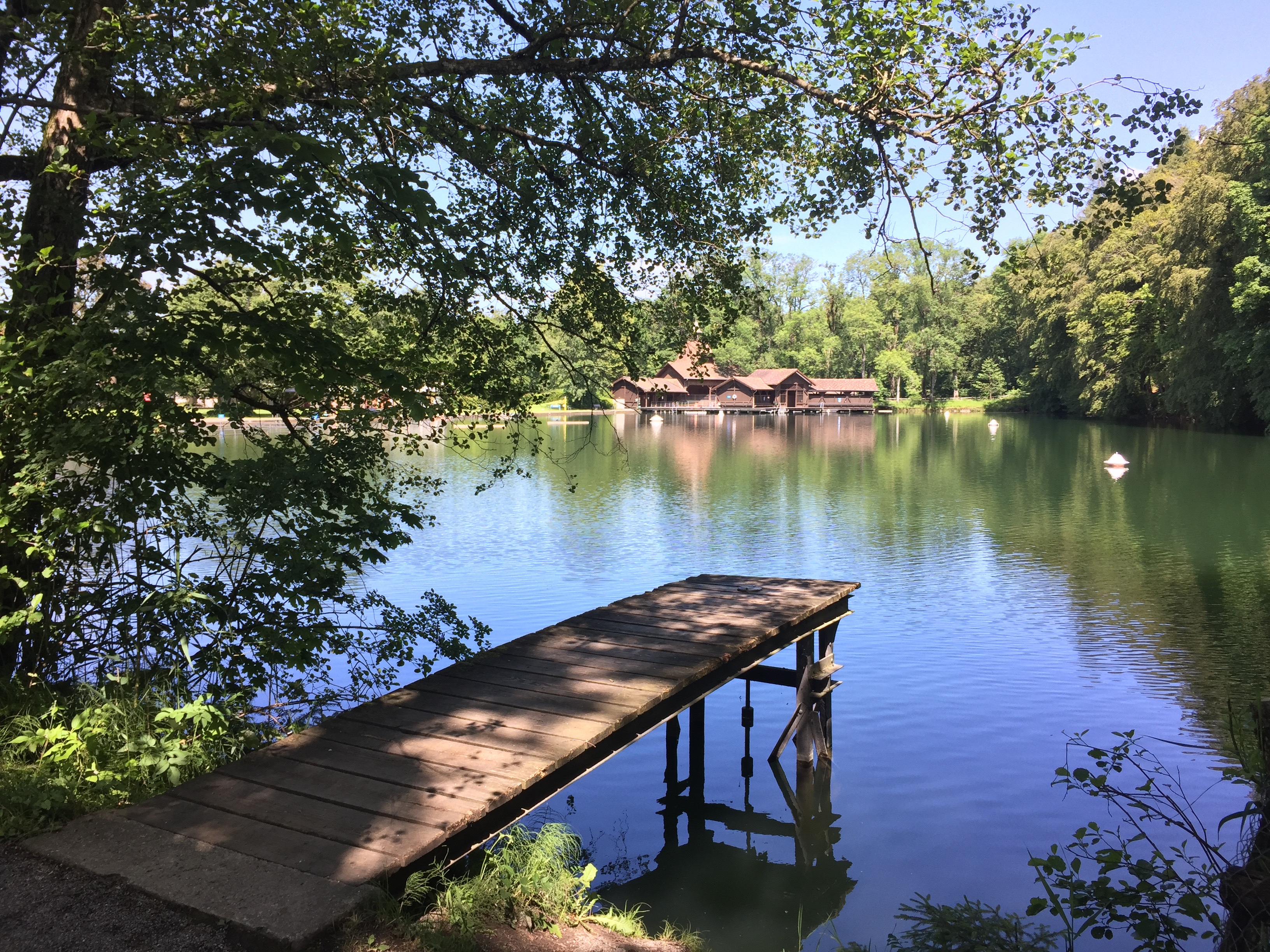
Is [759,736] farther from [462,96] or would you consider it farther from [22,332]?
[22,332]

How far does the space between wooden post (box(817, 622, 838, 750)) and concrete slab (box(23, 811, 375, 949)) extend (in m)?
5.63

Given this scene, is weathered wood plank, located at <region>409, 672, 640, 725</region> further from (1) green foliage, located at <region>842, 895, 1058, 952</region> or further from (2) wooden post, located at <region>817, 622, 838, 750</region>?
(2) wooden post, located at <region>817, 622, 838, 750</region>

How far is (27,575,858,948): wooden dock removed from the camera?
11.3ft

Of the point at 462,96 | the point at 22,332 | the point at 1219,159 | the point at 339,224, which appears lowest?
the point at 22,332

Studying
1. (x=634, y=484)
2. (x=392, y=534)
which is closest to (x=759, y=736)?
(x=392, y=534)

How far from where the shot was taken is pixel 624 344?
7648mm

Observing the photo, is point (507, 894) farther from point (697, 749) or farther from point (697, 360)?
point (697, 360)

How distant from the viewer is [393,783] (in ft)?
14.3

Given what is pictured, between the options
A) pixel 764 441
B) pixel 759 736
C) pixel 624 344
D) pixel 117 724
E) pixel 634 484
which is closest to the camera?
pixel 117 724

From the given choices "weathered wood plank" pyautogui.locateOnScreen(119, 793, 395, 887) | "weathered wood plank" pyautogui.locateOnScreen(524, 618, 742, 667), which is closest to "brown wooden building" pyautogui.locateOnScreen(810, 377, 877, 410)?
"weathered wood plank" pyautogui.locateOnScreen(524, 618, 742, 667)

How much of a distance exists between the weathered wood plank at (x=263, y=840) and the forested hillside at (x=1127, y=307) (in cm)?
478

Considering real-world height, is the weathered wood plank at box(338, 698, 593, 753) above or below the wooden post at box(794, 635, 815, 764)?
above

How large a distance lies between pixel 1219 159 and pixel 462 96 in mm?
41417

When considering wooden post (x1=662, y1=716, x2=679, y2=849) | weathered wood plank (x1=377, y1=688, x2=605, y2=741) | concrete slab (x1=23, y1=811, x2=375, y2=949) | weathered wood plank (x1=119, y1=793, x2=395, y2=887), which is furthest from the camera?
wooden post (x1=662, y1=716, x2=679, y2=849)
